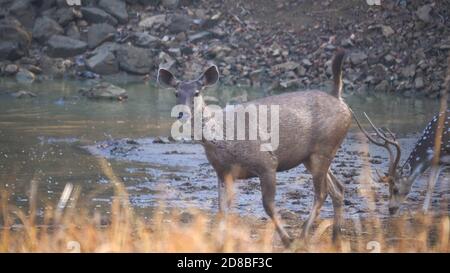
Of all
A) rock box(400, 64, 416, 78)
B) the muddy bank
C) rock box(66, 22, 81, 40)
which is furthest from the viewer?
rock box(66, 22, 81, 40)

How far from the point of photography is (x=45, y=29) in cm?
2670

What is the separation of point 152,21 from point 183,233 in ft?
64.0

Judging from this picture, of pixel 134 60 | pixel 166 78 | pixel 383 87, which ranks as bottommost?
pixel 166 78

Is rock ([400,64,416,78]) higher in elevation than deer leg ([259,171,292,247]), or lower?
higher

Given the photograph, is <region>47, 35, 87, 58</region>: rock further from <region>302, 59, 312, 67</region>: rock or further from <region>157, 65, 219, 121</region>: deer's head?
<region>157, 65, 219, 121</region>: deer's head

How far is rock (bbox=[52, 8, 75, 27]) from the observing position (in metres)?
27.1

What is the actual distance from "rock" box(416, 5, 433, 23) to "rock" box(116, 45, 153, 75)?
673cm

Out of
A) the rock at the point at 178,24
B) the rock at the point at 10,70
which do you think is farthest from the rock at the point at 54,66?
the rock at the point at 178,24

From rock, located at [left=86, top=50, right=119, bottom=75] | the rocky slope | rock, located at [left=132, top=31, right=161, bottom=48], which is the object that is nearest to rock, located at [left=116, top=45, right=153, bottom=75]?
the rocky slope

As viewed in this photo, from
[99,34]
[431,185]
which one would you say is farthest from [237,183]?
[99,34]

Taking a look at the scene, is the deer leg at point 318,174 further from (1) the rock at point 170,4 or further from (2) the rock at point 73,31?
(1) the rock at point 170,4

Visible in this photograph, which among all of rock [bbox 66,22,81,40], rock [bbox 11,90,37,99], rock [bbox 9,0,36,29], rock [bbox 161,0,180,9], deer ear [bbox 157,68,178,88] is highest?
rock [bbox 161,0,180,9]

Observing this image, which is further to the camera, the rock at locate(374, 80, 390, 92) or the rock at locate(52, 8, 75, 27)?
the rock at locate(52, 8, 75, 27)

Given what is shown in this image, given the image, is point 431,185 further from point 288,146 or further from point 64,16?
point 64,16
